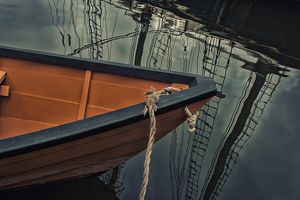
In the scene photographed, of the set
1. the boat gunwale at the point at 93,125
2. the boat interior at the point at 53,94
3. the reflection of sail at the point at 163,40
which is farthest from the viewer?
the reflection of sail at the point at 163,40

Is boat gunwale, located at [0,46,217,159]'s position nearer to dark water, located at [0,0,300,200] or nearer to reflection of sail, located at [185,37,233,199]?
dark water, located at [0,0,300,200]

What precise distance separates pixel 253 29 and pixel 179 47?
3.61 meters

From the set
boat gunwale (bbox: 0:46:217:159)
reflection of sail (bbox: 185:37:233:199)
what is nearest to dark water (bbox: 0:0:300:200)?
reflection of sail (bbox: 185:37:233:199)

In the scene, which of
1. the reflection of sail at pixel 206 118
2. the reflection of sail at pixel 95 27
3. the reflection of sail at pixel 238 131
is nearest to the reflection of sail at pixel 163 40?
the reflection of sail at pixel 206 118

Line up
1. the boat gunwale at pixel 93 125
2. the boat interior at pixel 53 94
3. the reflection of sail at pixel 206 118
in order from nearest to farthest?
1. the boat gunwale at pixel 93 125
2. the boat interior at pixel 53 94
3. the reflection of sail at pixel 206 118

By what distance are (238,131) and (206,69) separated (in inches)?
82.3

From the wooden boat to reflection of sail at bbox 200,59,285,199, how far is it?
1172mm

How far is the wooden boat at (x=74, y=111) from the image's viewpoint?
2080 mm

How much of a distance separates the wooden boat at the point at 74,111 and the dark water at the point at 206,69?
1.99 ft

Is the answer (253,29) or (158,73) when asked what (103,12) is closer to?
(253,29)

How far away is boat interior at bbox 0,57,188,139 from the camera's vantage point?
3062 mm

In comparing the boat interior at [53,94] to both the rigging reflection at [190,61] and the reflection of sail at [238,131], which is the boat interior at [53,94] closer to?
the rigging reflection at [190,61]

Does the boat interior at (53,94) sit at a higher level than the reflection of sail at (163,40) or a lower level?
lower

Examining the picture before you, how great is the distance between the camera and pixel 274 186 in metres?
3.20
